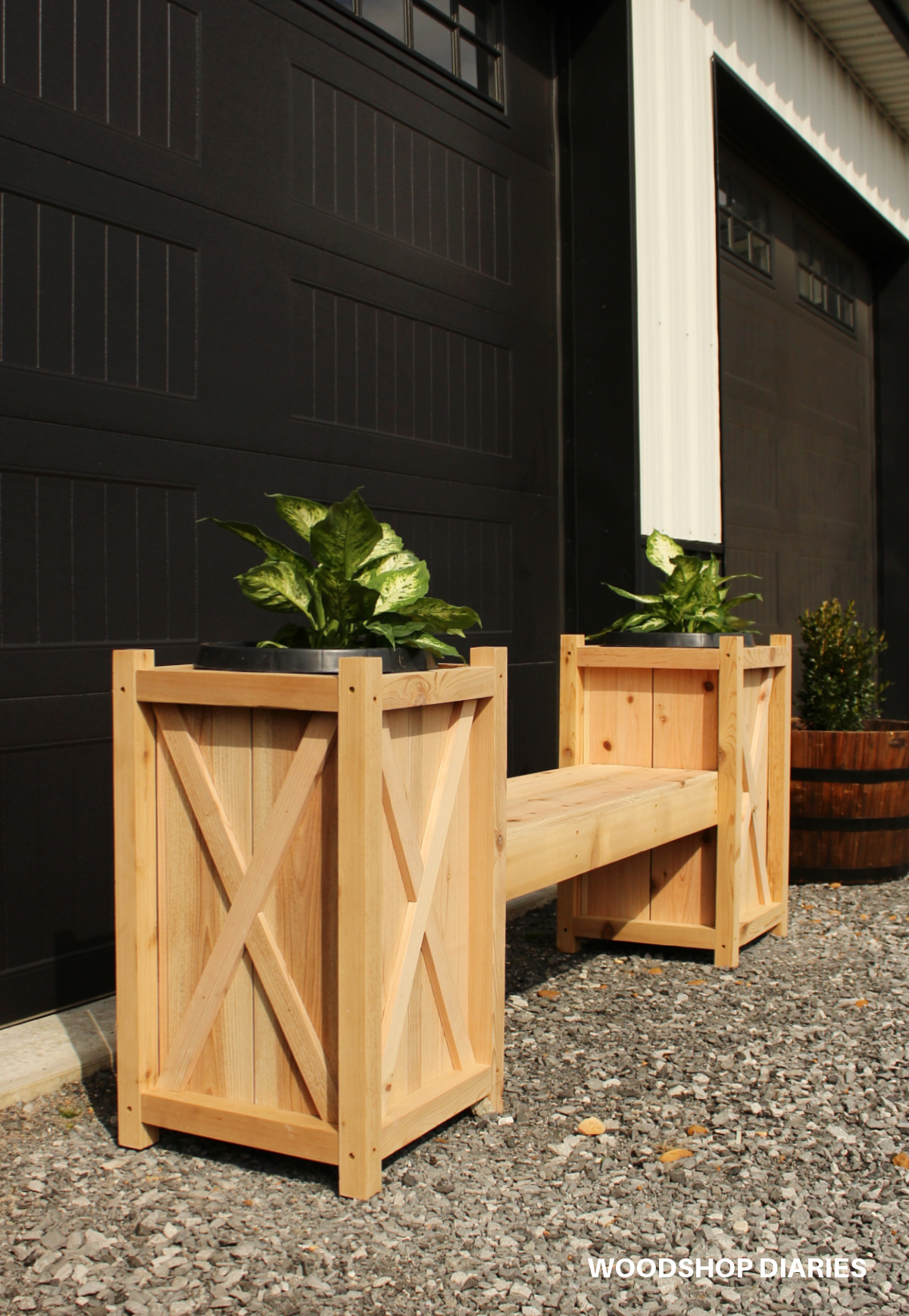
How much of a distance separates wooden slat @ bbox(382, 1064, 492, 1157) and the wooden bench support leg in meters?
1.67

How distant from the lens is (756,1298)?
2.25 meters

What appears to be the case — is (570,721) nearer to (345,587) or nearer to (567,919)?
(567,919)

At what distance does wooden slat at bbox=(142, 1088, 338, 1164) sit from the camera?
264 centimetres

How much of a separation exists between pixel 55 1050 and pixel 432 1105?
1.23m

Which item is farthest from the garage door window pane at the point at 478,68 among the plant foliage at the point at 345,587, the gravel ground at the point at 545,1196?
the gravel ground at the point at 545,1196

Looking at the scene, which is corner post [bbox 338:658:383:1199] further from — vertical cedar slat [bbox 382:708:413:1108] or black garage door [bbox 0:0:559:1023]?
black garage door [bbox 0:0:559:1023]

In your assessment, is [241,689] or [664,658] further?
[664,658]

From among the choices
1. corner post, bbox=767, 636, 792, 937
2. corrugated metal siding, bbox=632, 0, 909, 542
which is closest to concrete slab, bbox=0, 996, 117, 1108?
corner post, bbox=767, 636, 792, 937

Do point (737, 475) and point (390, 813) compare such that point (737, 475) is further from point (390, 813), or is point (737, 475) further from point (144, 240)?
point (390, 813)

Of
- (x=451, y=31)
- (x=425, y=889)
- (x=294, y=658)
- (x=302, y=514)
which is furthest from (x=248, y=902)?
(x=451, y=31)

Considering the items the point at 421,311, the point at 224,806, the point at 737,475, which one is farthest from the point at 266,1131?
the point at 737,475

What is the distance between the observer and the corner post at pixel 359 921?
2.52m

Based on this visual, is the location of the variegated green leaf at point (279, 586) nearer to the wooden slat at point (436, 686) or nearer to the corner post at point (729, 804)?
the wooden slat at point (436, 686)

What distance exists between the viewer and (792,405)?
30.0 feet
